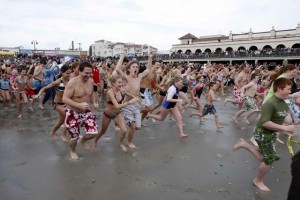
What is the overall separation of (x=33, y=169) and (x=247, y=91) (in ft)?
19.7

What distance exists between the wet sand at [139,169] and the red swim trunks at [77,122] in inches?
22.0

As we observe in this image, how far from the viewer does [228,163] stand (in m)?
5.86

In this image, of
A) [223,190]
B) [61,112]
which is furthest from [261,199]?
[61,112]

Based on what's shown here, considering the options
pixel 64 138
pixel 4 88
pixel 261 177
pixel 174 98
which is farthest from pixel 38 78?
pixel 261 177

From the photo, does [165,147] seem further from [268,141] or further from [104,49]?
[104,49]

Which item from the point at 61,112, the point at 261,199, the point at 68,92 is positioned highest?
the point at 68,92

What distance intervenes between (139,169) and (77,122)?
53.0 inches

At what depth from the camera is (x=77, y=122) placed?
222 inches

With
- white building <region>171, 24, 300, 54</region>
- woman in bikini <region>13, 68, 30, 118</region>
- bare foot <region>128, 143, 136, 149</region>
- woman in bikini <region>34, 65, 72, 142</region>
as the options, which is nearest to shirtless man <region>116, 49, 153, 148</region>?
bare foot <region>128, 143, 136, 149</region>

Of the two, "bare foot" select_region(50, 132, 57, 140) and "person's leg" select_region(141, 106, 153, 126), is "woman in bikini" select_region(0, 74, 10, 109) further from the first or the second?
"person's leg" select_region(141, 106, 153, 126)

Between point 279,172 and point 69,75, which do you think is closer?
point 279,172

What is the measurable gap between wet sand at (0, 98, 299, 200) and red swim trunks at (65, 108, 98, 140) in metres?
0.56

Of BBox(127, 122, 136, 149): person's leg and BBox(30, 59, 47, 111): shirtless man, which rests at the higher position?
→ BBox(30, 59, 47, 111): shirtless man

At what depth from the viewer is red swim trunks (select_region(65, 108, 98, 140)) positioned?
5617 mm
